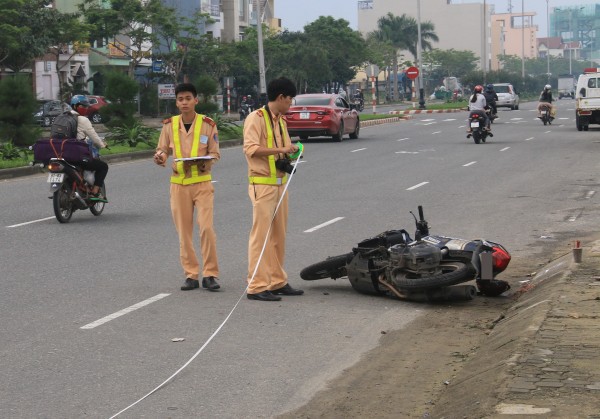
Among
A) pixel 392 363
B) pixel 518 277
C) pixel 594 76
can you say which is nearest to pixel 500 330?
pixel 392 363

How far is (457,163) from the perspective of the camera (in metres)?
26.4

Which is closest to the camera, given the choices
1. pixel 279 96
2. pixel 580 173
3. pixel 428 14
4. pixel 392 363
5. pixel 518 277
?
pixel 392 363

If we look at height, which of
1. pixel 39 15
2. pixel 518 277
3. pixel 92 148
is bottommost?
pixel 518 277

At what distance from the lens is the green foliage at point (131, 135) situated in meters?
31.8

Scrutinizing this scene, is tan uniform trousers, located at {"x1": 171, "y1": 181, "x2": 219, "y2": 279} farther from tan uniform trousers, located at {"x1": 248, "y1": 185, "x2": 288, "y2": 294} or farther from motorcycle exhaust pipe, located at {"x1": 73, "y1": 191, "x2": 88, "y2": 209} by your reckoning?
motorcycle exhaust pipe, located at {"x1": 73, "y1": 191, "x2": 88, "y2": 209}

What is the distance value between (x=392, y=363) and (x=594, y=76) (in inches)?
1354

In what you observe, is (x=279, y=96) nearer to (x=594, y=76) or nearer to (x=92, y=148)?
(x=92, y=148)

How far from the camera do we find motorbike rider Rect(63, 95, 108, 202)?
15.6 m

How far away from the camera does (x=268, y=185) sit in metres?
9.99

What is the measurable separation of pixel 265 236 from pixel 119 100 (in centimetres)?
2487

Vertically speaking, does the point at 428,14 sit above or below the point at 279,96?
above

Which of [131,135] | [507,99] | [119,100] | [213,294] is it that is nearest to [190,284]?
[213,294]

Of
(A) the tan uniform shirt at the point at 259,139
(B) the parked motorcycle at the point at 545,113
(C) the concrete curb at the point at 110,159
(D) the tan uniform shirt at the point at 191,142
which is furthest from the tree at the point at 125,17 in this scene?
(A) the tan uniform shirt at the point at 259,139

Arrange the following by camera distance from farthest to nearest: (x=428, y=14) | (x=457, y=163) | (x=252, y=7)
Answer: (x=428, y=14) → (x=252, y=7) → (x=457, y=163)
